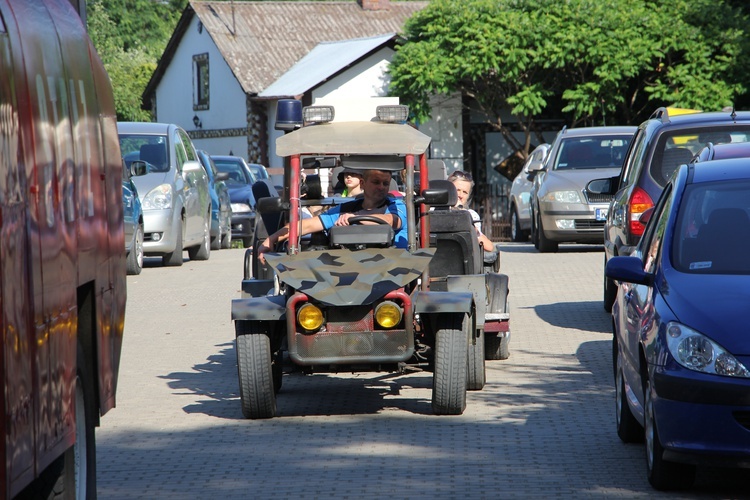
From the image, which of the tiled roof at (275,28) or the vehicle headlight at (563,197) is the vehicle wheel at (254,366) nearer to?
the vehicle headlight at (563,197)

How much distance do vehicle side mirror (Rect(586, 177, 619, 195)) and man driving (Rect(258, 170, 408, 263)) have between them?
4.31 metres

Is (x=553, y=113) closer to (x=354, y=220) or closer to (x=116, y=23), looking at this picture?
(x=354, y=220)

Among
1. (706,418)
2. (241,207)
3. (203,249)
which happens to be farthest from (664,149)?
(241,207)

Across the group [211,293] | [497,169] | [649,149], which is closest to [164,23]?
[497,169]

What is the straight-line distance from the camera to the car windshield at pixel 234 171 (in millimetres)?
30359

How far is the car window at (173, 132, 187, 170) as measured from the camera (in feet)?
68.8

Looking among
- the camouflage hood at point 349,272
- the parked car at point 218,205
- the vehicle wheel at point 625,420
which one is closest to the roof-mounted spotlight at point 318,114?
the camouflage hood at point 349,272

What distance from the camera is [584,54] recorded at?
1455 inches

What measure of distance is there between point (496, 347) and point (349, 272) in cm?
304

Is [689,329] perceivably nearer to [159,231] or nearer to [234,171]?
[159,231]

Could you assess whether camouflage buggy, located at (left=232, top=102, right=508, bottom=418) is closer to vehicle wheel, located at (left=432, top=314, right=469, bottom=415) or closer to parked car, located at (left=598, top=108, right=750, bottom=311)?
vehicle wheel, located at (left=432, top=314, right=469, bottom=415)

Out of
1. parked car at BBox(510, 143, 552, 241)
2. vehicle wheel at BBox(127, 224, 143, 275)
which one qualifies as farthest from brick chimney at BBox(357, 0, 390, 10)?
vehicle wheel at BBox(127, 224, 143, 275)

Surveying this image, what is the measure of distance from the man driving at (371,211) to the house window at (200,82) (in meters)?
44.6

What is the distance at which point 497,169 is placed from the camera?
1710 inches
